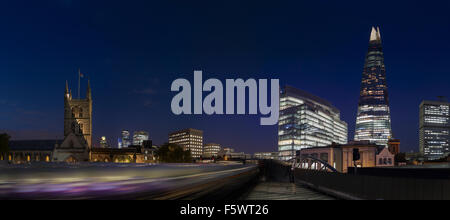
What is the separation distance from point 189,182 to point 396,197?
14642 mm

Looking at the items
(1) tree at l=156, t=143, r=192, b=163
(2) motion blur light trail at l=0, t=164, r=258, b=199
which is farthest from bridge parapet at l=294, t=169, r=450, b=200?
(1) tree at l=156, t=143, r=192, b=163

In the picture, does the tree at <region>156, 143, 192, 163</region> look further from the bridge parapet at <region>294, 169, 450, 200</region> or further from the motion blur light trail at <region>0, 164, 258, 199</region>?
the motion blur light trail at <region>0, 164, 258, 199</region>

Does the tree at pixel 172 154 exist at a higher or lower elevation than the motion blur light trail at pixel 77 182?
lower

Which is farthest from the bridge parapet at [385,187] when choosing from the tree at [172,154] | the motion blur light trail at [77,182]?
the tree at [172,154]

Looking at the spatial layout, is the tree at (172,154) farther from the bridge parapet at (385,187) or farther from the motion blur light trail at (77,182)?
the motion blur light trail at (77,182)

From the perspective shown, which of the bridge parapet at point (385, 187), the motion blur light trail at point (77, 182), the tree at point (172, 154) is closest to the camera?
the motion blur light trail at point (77, 182)

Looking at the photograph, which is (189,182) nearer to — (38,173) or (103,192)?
(103,192)

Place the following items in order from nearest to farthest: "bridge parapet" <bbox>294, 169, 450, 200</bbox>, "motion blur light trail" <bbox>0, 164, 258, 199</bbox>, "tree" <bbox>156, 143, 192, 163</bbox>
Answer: "motion blur light trail" <bbox>0, 164, 258, 199</bbox> → "bridge parapet" <bbox>294, 169, 450, 200</bbox> → "tree" <bbox>156, 143, 192, 163</bbox>

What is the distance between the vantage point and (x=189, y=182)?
26609 mm

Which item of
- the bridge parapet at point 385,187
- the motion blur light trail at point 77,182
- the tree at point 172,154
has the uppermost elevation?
the motion blur light trail at point 77,182

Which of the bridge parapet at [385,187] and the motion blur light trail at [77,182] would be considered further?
the bridge parapet at [385,187]

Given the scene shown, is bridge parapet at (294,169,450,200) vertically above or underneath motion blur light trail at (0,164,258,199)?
underneath

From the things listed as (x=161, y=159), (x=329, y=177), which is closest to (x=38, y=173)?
(x=329, y=177)

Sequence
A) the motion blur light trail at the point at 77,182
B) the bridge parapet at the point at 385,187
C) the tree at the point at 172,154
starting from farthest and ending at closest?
1. the tree at the point at 172,154
2. the bridge parapet at the point at 385,187
3. the motion blur light trail at the point at 77,182
